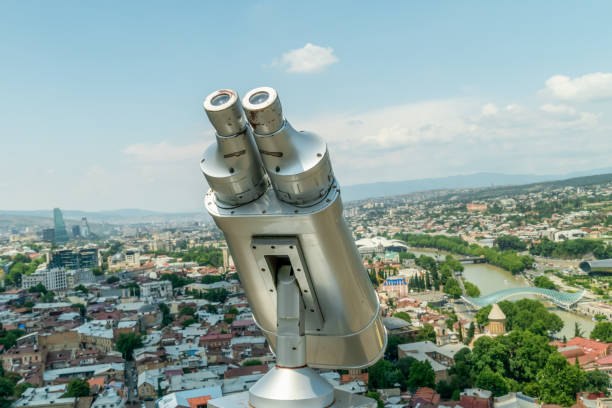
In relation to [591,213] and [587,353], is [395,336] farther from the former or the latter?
[591,213]

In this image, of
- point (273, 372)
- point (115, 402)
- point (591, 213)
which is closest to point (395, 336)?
point (115, 402)

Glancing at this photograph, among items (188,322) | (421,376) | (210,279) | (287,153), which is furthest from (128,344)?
(287,153)

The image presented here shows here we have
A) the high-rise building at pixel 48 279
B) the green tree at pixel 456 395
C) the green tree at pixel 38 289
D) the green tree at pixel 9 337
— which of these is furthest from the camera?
the high-rise building at pixel 48 279

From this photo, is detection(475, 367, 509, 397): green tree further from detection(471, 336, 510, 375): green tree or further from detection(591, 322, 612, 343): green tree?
detection(591, 322, 612, 343): green tree

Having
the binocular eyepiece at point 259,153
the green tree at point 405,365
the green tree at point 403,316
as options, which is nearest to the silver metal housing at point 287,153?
the binocular eyepiece at point 259,153

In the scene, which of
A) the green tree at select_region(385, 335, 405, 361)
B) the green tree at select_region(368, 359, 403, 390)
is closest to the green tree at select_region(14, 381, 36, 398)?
the green tree at select_region(368, 359, 403, 390)

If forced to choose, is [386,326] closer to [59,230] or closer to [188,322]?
[188,322]

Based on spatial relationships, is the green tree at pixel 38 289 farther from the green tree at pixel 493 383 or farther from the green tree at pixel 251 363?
the green tree at pixel 493 383
